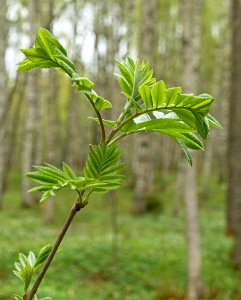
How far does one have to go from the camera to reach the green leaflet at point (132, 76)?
0.87m

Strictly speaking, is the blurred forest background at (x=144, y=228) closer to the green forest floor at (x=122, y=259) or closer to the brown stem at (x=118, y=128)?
the green forest floor at (x=122, y=259)

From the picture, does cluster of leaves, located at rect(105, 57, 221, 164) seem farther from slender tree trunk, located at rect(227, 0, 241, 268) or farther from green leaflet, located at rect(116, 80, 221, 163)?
slender tree trunk, located at rect(227, 0, 241, 268)

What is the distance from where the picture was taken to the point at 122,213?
1762 centimetres

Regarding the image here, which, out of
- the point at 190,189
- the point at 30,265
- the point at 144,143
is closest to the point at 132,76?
the point at 30,265

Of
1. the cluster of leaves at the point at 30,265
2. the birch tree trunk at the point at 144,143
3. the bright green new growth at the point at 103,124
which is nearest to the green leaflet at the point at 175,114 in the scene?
→ the bright green new growth at the point at 103,124

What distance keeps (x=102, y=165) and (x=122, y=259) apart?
386 inches

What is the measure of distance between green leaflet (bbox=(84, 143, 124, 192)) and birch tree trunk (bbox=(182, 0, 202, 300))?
691cm

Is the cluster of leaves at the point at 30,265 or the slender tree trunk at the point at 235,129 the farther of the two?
the slender tree trunk at the point at 235,129

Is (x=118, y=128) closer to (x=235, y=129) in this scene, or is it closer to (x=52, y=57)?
(x=52, y=57)

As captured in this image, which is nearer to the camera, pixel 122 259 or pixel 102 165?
pixel 102 165

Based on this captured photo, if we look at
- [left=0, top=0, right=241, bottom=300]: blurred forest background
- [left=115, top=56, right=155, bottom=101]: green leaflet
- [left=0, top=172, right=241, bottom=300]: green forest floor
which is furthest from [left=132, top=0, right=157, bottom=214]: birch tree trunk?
[left=115, top=56, right=155, bottom=101]: green leaflet

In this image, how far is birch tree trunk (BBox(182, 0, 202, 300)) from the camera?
7.66 metres

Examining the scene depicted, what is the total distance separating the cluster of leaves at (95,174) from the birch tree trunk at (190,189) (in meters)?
6.91

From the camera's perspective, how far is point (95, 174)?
811 mm
